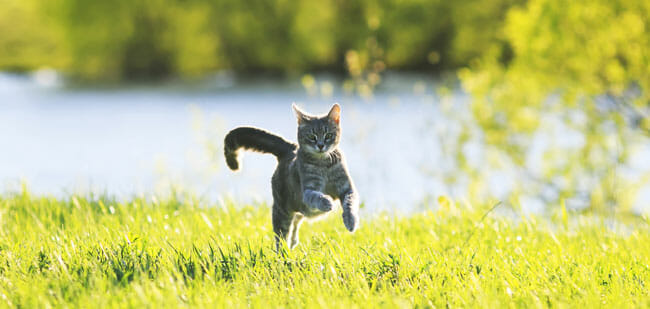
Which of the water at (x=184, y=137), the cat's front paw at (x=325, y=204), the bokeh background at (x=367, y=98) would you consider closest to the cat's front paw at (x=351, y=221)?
the cat's front paw at (x=325, y=204)

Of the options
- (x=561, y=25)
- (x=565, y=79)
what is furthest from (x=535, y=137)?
(x=561, y=25)

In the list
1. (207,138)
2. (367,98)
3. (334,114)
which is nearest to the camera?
(334,114)

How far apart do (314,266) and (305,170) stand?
59cm

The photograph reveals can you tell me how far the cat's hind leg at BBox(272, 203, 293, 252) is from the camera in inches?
164

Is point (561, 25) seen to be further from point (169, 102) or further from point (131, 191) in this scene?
point (169, 102)

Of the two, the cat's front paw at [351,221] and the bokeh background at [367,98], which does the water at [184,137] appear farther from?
the cat's front paw at [351,221]

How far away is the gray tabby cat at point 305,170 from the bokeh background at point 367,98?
3.32 ft

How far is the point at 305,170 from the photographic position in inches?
151

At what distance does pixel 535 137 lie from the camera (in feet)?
36.3

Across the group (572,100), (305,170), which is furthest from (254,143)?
(572,100)

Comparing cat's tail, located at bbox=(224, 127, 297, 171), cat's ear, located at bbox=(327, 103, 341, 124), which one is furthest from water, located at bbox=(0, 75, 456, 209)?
A: cat's ear, located at bbox=(327, 103, 341, 124)

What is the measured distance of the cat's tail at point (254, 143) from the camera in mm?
4207

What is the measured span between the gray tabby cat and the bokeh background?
101 cm

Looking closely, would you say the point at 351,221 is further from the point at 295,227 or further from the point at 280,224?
the point at 295,227
